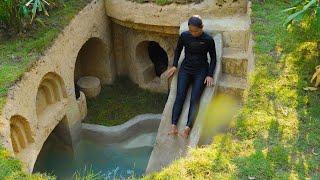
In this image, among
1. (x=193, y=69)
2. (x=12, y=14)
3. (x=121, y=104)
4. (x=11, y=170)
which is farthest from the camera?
(x=121, y=104)

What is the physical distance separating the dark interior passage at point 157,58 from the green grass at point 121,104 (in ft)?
2.81

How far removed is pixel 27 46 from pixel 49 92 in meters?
1.31

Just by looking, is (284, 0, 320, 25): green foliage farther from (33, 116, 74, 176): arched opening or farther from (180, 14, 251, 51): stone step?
(33, 116, 74, 176): arched opening

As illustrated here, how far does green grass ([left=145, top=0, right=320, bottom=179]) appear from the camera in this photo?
483 centimetres

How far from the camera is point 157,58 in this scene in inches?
485

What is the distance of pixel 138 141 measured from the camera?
34.5 ft

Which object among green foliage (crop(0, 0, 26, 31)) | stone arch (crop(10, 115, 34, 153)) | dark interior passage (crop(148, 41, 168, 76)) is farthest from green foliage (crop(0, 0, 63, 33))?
dark interior passage (crop(148, 41, 168, 76))

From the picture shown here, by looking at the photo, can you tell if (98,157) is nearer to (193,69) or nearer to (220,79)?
(220,79)

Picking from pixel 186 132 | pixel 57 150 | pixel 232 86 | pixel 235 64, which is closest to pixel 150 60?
pixel 57 150

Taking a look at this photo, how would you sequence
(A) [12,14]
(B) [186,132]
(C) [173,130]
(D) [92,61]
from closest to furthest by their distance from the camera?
1. (B) [186,132]
2. (C) [173,130]
3. (A) [12,14]
4. (D) [92,61]

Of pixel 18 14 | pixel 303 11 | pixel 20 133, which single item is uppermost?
pixel 303 11

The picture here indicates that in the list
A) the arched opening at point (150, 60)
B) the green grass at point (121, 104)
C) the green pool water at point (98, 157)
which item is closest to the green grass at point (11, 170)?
the green pool water at point (98, 157)

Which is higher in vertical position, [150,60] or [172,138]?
[172,138]

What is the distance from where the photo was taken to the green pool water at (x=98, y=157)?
9594 millimetres
